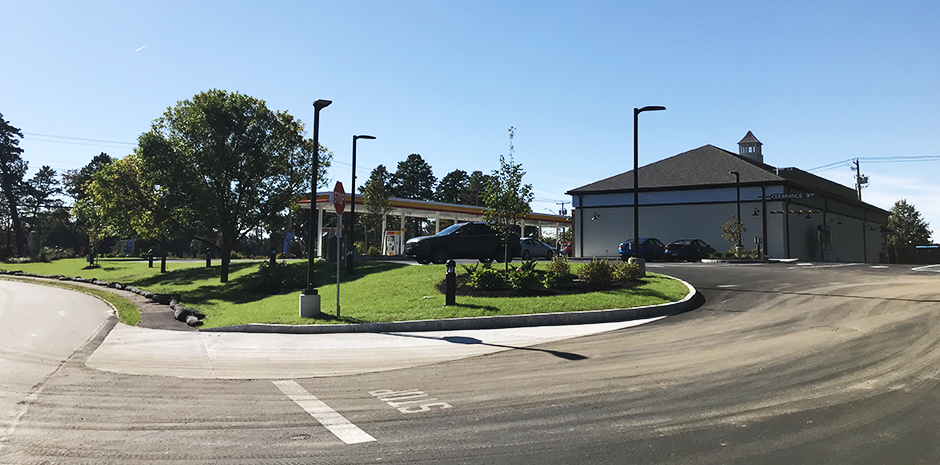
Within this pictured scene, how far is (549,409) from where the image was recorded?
5.56 meters

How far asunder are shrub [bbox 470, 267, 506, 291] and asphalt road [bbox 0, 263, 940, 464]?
20.2 feet

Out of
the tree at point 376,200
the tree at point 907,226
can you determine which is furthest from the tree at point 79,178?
the tree at point 907,226

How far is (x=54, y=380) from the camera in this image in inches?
286

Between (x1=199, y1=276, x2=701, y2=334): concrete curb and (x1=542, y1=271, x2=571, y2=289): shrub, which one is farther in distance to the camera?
(x1=542, y1=271, x2=571, y2=289): shrub

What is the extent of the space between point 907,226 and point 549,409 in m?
99.0

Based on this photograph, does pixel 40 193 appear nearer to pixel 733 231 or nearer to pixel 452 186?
pixel 452 186

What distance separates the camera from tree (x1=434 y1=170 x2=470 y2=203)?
106 m

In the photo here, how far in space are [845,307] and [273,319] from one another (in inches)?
490

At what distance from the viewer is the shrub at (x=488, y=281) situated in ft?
51.1

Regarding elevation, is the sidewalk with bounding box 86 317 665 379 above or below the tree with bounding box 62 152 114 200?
below

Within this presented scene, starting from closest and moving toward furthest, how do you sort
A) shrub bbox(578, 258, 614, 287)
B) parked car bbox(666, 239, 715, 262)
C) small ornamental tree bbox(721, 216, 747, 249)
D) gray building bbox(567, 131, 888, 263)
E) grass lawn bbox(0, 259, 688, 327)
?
1. grass lawn bbox(0, 259, 688, 327)
2. shrub bbox(578, 258, 614, 287)
3. parked car bbox(666, 239, 715, 262)
4. small ornamental tree bbox(721, 216, 747, 249)
5. gray building bbox(567, 131, 888, 263)

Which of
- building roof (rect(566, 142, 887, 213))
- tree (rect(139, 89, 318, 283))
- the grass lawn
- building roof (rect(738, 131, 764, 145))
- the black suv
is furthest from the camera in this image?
building roof (rect(738, 131, 764, 145))

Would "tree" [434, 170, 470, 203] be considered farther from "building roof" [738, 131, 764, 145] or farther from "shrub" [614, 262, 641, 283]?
"shrub" [614, 262, 641, 283]

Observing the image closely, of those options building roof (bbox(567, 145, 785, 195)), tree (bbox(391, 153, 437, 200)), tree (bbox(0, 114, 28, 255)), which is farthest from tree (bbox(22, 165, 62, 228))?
building roof (bbox(567, 145, 785, 195))
